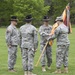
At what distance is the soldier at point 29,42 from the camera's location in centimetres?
1160

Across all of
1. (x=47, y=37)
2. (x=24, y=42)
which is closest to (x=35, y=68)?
(x=47, y=37)

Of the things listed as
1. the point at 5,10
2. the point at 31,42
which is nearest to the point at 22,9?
the point at 5,10

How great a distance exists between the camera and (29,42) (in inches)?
460

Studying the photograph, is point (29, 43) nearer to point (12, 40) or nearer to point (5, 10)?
point (12, 40)

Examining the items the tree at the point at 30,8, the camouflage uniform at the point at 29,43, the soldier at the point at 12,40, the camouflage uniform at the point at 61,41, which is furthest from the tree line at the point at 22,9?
the camouflage uniform at the point at 29,43

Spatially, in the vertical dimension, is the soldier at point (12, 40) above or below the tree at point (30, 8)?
below

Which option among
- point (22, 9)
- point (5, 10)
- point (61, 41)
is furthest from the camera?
point (5, 10)

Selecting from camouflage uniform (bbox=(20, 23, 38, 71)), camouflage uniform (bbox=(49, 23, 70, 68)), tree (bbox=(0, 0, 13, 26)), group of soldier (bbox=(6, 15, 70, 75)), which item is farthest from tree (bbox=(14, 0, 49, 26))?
camouflage uniform (bbox=(20, 23, 38, 71))

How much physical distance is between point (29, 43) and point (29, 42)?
0.03 m

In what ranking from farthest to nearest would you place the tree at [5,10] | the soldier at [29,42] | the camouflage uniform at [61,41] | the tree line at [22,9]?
1. the tree at [5,10]
2. the tree line at [22,9]
3. the camouflage uniform at [61,41]
4. the soldier at [29,42]

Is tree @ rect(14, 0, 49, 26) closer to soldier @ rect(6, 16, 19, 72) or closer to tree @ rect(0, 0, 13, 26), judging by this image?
tree @ rect(0, 0, 13, 26)

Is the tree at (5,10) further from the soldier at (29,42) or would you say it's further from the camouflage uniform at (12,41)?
the soldier at (29,42)

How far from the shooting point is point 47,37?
13.1 m

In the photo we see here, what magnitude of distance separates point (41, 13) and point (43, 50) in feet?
203
